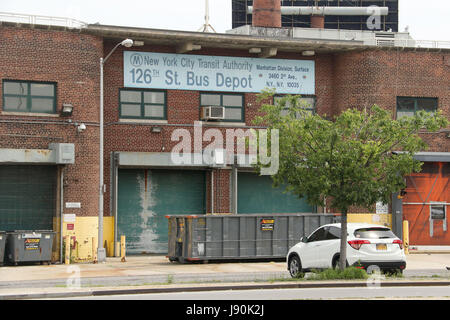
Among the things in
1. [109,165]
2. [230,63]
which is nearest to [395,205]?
[230,63]

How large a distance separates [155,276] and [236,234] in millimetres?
6571

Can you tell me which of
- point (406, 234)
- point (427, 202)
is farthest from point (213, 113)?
point (427, 202)

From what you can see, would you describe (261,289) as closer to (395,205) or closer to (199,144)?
(199,144)

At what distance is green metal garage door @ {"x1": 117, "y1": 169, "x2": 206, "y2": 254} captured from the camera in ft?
110

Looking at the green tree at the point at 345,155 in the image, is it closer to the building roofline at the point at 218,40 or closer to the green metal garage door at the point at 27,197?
the building roofline at the point at 218,40

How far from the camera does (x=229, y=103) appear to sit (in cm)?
3484

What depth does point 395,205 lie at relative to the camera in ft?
116

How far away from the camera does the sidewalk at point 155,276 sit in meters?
18.4

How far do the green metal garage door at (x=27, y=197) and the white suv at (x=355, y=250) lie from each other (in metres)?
12.8

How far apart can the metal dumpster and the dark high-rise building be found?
43498mm

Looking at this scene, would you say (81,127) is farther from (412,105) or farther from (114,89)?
(412,105)

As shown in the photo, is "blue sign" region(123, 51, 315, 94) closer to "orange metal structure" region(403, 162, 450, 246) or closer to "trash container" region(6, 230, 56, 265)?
"orange metal structure" region(403, 162, 450, 246)

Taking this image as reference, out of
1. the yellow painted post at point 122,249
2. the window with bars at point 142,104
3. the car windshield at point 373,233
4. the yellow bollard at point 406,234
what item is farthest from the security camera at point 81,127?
the yellow bollard at point 406,234

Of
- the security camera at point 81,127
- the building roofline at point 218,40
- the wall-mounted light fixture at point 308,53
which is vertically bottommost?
the security camera at point 81,127
